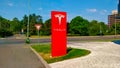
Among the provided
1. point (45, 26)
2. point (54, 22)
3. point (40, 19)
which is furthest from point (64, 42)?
point (40, 19)

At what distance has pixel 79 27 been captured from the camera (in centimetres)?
9856

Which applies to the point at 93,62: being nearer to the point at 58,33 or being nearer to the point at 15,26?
the point at 58,33

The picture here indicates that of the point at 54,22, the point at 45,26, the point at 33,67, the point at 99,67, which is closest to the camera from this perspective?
the point at 99,67

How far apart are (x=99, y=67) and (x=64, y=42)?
24.4ft

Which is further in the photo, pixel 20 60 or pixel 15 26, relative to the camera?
pixel 15 26

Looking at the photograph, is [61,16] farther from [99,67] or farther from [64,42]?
[99,67]

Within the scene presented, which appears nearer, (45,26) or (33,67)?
(33,67)

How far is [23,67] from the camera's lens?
14047 mm

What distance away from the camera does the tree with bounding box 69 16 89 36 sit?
97.9 meters

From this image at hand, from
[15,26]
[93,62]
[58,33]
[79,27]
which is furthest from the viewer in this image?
[15,26]

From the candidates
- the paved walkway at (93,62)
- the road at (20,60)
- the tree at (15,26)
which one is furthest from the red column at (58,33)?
the tree at (15,26)

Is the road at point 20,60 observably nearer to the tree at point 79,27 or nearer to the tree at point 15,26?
the tree at point 79,27

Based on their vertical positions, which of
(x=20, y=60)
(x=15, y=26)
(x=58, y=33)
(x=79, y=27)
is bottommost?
(x=20, y=60)

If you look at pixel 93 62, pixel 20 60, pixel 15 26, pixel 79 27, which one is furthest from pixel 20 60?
pixel 15 26
